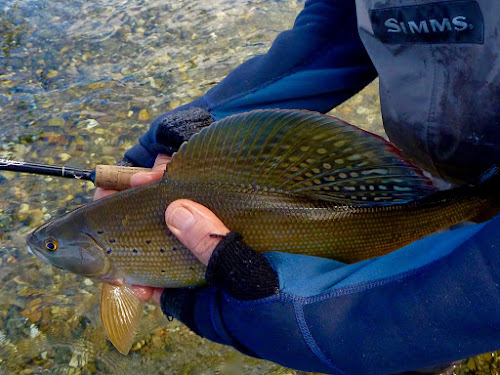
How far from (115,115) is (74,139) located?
1.55 ft

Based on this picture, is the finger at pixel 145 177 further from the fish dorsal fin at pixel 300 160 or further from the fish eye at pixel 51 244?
the fish eye at pixel 51 244

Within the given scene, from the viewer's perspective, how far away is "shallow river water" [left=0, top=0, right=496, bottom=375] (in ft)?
8.81

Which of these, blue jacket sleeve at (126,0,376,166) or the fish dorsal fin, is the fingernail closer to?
the fish dorsal fin

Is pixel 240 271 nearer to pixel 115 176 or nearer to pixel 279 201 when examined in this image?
pixel 279 201

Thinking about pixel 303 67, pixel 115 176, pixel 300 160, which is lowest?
pixel 115 176

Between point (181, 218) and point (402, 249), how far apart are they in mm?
881

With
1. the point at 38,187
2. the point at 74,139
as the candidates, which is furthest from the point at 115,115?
the point at 38,187

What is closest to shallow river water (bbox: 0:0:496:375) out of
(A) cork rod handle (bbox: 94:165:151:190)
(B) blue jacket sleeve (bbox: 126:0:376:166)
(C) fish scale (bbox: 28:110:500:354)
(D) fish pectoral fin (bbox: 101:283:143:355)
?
(D) fish pectoral fin (bbox: 101:283:143:355)

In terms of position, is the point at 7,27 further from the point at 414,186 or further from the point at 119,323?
the point at 414,186

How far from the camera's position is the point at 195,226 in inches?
71.2

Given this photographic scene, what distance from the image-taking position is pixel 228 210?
195cm

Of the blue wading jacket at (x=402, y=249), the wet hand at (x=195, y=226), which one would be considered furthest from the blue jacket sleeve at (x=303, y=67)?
the wet hand at (x=195, y=226)

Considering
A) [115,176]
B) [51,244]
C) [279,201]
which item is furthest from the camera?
[115,176]

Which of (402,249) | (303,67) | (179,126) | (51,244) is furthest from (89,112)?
(402,249)
